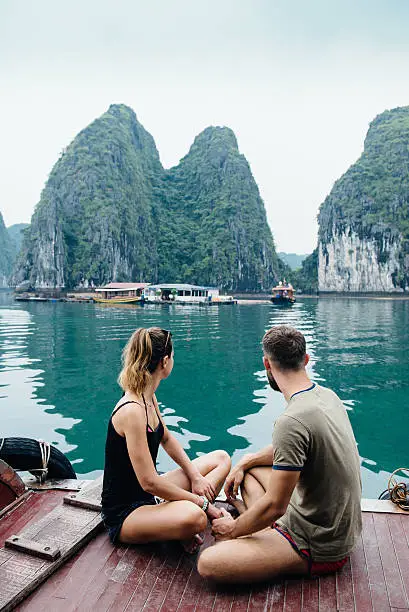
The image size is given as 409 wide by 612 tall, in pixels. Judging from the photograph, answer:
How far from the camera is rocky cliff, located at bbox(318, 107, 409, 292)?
91062 millimetres

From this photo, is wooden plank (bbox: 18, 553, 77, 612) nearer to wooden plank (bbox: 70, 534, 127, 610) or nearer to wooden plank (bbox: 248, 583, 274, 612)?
wooden plank (bbox: 70, 534, 127, 610)

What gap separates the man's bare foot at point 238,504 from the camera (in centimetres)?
325

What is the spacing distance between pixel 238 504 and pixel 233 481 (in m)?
0.22

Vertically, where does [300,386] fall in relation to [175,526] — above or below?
above

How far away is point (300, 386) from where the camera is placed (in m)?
2.42

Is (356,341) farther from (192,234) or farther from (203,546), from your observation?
(192,234)

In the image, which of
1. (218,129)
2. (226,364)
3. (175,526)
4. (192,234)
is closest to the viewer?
(175,526)

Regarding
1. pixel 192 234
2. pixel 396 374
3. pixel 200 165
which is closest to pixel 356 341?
pixel 396 374

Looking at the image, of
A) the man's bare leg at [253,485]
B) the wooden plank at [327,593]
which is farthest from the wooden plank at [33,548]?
the wooden plank at [327,593]

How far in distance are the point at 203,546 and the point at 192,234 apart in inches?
4462

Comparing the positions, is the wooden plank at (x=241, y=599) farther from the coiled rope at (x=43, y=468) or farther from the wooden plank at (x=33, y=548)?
the coiled rope at (x=43, y=468)

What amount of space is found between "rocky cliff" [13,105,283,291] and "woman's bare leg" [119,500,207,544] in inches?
3320

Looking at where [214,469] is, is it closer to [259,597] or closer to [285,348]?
[259,597]

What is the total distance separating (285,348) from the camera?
2410mm
